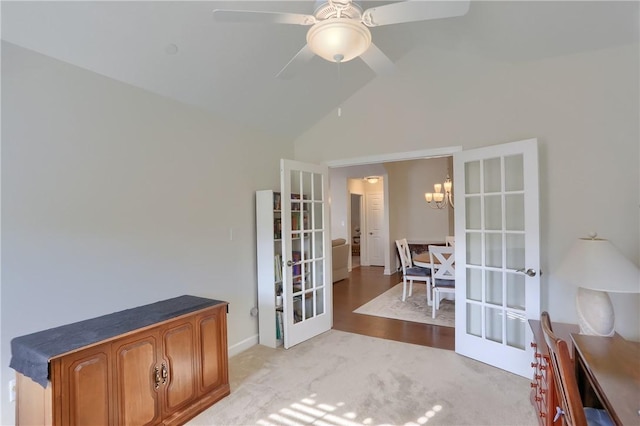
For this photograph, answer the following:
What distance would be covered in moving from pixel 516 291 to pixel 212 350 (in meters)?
2.71

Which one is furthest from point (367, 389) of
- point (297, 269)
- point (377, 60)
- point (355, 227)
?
point (355, 227)

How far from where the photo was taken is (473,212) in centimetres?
318

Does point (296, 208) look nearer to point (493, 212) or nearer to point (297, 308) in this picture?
point (297, 308)

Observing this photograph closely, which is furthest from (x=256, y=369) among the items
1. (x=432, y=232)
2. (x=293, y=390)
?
(x=432, y=232)

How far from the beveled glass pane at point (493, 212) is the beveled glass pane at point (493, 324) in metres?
0.80

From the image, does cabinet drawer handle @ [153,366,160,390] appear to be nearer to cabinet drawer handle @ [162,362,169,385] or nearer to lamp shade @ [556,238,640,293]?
cabinet drawer handle @ [162,362,169,385]

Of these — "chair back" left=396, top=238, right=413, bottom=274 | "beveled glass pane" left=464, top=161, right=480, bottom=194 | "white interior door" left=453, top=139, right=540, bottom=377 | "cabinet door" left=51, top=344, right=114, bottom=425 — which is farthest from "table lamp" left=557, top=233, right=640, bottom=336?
"chair back" left=396, top=238, right=413, bottom=274

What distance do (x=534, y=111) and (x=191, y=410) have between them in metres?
3.71

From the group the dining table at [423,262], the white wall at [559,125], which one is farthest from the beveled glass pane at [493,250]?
the dining table at [423,262]

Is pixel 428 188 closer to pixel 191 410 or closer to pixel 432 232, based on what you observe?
pixel 432 232

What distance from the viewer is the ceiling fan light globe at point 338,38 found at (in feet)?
4.52

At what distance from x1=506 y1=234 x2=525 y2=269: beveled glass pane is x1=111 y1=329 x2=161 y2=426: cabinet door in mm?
2981

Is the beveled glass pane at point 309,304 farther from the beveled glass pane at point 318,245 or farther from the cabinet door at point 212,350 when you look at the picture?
the cabinet door at point 212,350

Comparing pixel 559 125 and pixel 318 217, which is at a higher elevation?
pixel 559 125
